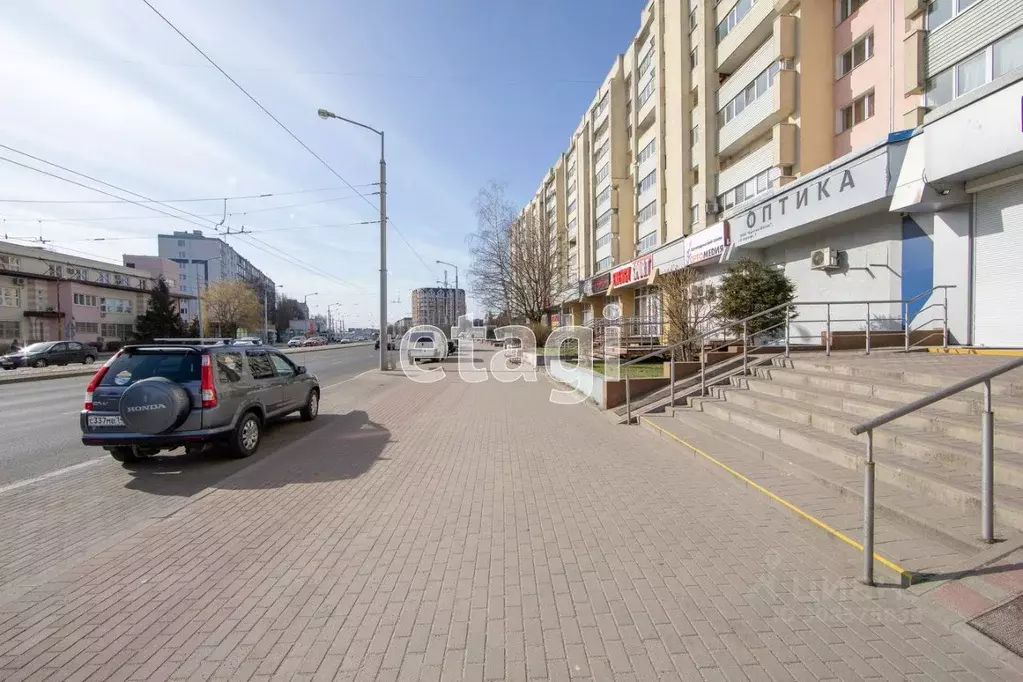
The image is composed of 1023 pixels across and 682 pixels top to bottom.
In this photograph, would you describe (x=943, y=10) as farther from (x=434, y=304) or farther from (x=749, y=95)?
(x=434, y=304)

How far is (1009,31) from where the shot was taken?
34.0 feet

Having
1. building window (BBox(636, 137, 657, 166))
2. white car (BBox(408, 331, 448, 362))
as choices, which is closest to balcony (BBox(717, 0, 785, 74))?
building window (BBox(636, 137, 657, 166))

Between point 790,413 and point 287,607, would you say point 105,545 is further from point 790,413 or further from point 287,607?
point 790,413

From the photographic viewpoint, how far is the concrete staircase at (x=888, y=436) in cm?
357

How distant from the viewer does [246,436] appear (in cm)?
692

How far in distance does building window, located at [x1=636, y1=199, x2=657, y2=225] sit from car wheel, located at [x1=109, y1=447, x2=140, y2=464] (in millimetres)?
28164

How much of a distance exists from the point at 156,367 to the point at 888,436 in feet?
27.8

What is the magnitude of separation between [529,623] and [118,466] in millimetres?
6372

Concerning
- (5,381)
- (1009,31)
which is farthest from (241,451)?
(5,381)

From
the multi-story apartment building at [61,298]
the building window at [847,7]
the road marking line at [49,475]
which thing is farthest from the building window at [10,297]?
the building window at [847,7]

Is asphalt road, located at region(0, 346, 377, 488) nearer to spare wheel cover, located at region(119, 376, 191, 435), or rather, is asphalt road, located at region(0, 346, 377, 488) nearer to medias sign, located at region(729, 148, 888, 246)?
spare wheel cover, located at region(119, 376, 191, 435)

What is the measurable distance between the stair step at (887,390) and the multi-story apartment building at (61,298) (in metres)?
53.0

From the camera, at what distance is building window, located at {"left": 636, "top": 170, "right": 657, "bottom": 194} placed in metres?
29.4

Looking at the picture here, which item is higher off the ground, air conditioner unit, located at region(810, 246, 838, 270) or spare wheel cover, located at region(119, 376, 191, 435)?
air conditioner unit, located at region(810, 246, 838, 270)
